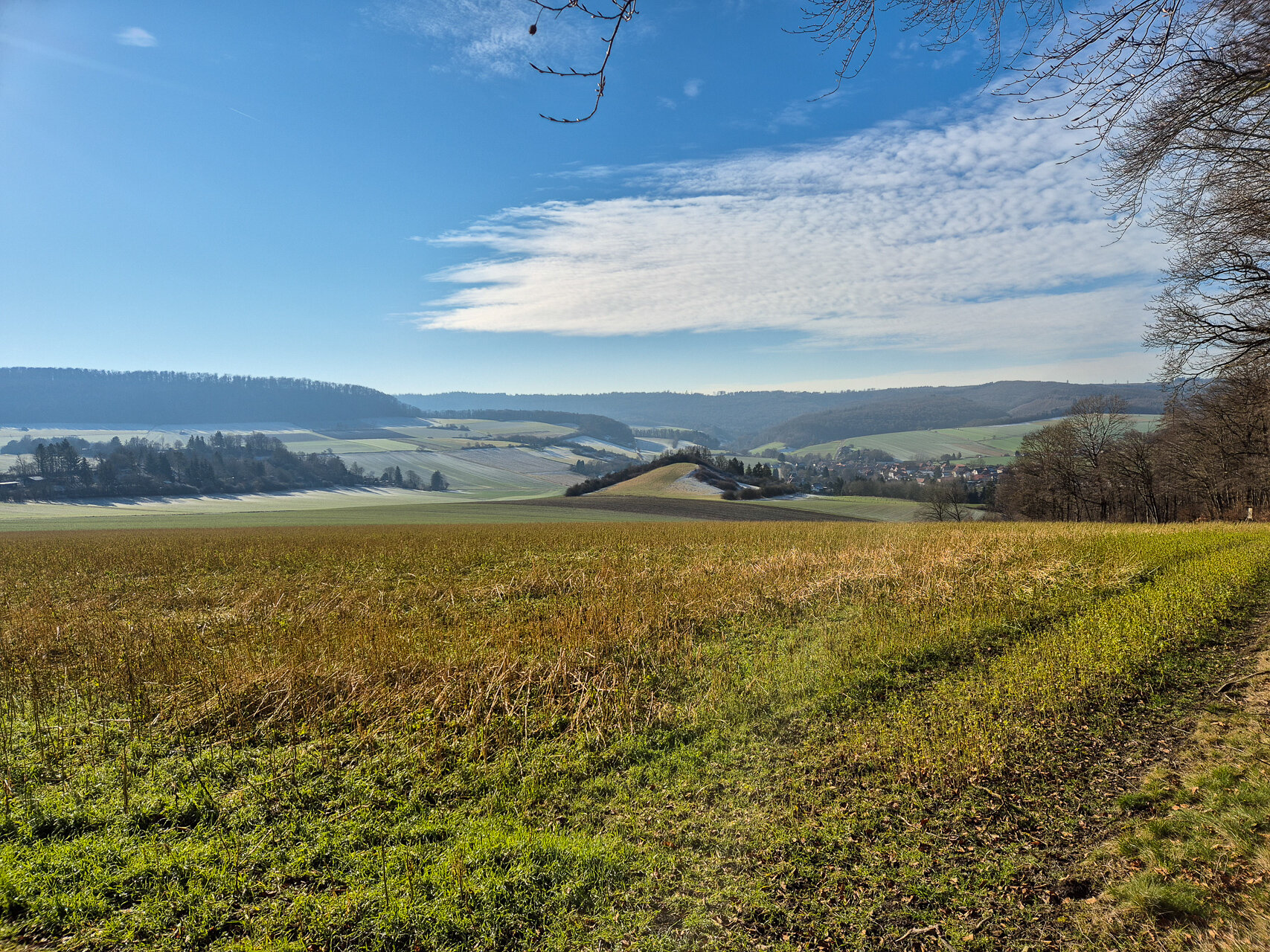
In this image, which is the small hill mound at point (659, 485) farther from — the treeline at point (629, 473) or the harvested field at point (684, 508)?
the harvested field at point (684, 508)

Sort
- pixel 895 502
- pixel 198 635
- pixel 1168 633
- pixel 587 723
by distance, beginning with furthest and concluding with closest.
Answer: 1. pixel 895 502
2. pixel 198 635
3. pixel 1168 633
4. pixel 587 723

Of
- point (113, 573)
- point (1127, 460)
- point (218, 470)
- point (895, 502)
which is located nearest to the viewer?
point (113, 573)

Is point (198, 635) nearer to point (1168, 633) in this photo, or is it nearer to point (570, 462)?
point (1168, 633)

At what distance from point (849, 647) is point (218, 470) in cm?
13912

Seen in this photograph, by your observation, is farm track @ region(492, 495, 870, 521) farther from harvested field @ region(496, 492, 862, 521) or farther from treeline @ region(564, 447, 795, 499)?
treeline @ region(564, 447, 795, 499)

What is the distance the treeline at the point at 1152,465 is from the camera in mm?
30172

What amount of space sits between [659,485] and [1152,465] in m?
65.6

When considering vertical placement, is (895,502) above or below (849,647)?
below

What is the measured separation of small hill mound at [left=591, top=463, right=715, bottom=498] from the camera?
9225cm

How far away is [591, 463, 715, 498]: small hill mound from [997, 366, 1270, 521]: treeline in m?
45.8

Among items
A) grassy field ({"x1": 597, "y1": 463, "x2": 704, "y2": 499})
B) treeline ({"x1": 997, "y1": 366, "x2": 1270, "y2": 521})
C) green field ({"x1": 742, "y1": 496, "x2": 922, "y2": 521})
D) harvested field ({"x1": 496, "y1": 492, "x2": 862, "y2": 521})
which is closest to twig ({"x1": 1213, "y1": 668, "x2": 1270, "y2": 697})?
treeline ({"x1": 997, "y1": 366, "x2": 1270, "y2": 521})

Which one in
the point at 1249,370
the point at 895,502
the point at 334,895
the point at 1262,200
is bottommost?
the point at 895,502

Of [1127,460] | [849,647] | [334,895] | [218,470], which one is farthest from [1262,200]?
[218,470]

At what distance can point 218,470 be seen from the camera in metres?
117
